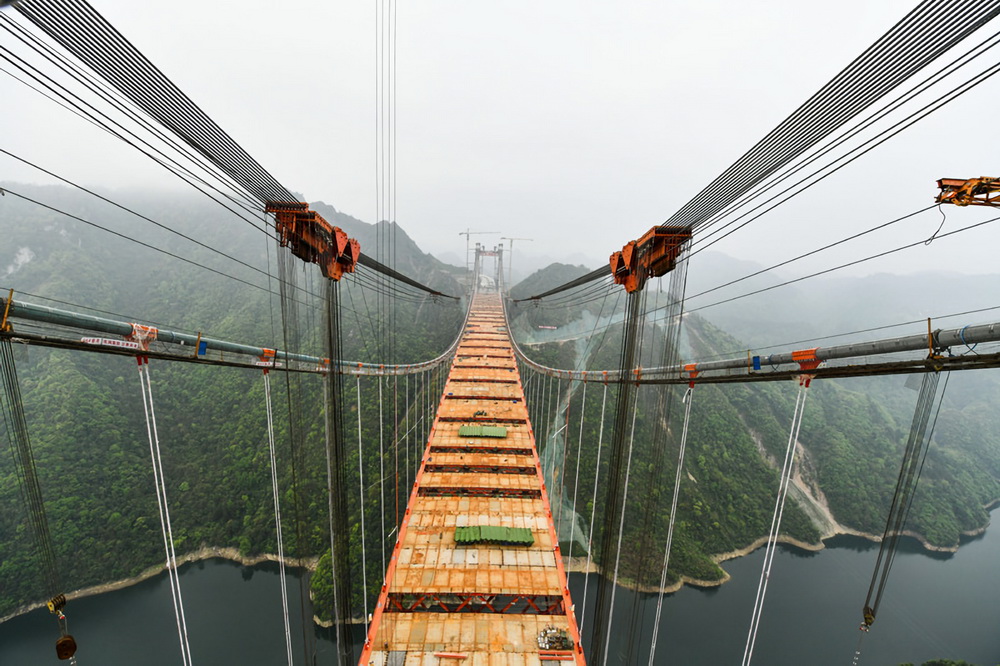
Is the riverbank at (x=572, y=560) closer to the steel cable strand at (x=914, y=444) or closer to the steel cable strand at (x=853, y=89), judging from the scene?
the steel cable strand at (x=914, y=444)

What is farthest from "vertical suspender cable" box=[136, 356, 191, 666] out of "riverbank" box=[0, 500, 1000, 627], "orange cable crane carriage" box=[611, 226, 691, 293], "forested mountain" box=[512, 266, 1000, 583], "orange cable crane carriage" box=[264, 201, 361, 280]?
"forested mountain" box=[512, 266, 1000, 583]

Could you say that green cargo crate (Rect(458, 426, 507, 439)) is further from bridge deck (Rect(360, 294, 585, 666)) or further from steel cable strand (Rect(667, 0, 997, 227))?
steel cable strand (Rect(667, 0, 997, 227))

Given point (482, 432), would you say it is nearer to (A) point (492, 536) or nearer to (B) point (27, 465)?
(A) point (492, 536)

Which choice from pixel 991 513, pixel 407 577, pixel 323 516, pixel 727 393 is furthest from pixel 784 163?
pixel 991 513

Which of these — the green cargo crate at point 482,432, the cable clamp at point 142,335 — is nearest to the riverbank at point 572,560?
the green cargo crate at point 482,432

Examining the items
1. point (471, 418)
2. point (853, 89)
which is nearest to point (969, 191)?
point (853, 89)

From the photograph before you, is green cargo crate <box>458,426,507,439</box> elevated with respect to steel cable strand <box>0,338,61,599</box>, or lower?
lower

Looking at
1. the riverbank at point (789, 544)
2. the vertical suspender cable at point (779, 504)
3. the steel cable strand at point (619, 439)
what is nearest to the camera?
the vertical suspender cable at point (779, 504)
